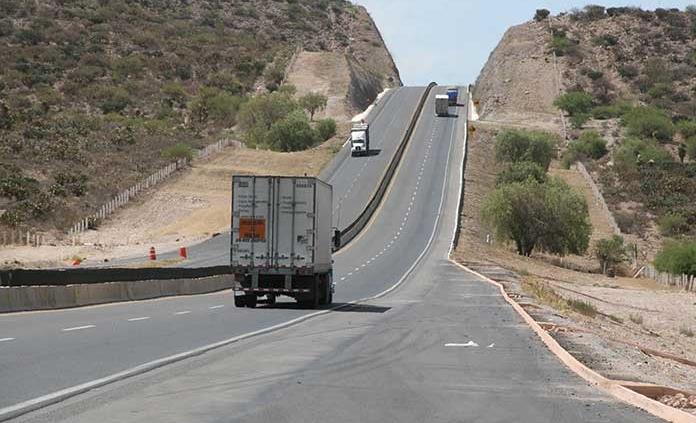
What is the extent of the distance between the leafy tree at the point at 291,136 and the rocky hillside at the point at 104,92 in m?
7.06

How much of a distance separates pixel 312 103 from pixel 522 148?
40.3m

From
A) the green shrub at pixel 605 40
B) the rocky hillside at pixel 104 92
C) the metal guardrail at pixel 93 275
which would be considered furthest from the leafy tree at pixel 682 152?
the metal guardrail at pixel 93 275

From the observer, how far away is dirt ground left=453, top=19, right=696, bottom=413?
2206 centimetres

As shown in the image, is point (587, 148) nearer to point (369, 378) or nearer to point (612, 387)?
point (369, 378)

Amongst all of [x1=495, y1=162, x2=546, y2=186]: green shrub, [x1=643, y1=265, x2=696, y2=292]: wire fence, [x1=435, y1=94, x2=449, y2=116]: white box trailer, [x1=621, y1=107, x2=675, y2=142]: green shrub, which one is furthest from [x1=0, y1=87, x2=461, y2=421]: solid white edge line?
[x1=621, y1=107, x2=675, y2=142]: green shrub

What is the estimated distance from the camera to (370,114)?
142 meters

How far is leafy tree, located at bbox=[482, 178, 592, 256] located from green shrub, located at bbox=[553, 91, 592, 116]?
62808 mm

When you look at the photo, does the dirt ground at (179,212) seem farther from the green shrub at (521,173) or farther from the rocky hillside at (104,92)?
the green shrub at (521,173)

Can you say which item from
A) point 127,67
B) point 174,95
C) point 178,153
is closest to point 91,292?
point 178,153

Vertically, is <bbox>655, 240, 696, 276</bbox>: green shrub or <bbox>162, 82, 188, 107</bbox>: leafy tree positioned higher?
<bbox>162, 82, 188, 107</bbox>: leafy tree

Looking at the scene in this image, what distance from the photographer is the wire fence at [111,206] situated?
67.7 m

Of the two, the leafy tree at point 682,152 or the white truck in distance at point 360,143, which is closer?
the white truck in distance at point 360,143

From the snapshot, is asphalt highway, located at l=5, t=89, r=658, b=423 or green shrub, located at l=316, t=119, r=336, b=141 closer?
asphalt highway, located at l=5, t=89, r=658, b=423

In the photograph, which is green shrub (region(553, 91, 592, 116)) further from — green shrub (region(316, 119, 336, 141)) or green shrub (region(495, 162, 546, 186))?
green shrub (region(495, 162, 546, 186))
